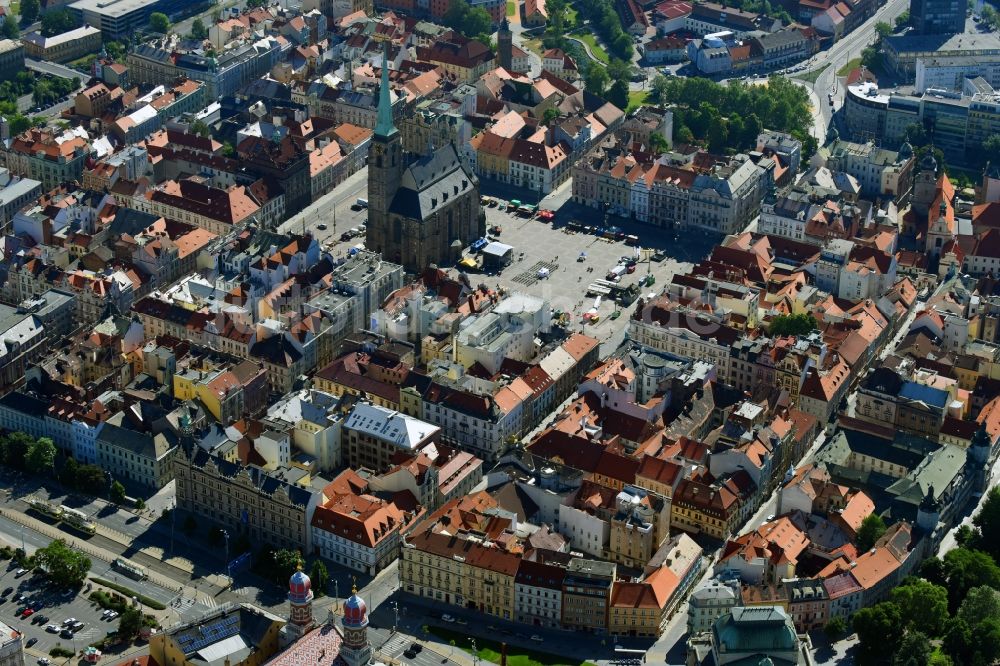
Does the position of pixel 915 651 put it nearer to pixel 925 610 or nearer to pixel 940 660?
pixel 940 660

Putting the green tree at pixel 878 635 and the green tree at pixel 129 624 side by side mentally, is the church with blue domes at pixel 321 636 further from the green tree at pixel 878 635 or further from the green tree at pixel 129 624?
the green tree at pixel 878 635

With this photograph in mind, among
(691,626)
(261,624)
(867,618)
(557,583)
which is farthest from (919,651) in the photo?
(261,624)

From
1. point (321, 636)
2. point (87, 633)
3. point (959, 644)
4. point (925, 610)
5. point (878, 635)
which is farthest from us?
point (87, 633)

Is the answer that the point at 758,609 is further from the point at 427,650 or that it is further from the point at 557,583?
the point at 427,650

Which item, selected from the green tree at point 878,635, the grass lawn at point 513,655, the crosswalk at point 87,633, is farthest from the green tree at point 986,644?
the crosswalk at point 87,633

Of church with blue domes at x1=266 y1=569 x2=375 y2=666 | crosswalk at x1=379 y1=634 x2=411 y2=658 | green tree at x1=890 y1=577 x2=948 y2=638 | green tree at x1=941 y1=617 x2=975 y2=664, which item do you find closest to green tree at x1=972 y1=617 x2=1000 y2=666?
green tree at x1=941 y1=617 x2=975 y2=664

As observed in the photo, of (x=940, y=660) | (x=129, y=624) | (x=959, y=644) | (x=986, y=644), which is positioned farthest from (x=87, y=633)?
(x=986, y=644)
